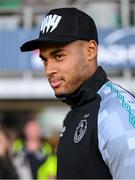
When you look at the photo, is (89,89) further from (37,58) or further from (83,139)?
(37,58)

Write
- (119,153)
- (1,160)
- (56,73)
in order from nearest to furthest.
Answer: (119,153), (56,73), (1,160)

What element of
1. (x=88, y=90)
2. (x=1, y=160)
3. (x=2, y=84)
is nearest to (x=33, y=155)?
(x=1, y=160)

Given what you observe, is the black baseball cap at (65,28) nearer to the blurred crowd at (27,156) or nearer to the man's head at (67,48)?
the man's head at (67,48)

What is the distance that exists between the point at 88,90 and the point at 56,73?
0.37ft

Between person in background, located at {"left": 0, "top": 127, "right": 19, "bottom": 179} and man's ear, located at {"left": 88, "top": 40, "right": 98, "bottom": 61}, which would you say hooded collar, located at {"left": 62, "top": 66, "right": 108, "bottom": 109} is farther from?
person in background, located at {"left": 0, "top": 127, "right": 19, "bottom": 179}

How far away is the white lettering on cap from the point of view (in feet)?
6.60

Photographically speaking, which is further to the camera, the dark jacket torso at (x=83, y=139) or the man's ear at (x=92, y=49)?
the man's ear at (x=92, y=49)

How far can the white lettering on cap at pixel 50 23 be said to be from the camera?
6.60 feet

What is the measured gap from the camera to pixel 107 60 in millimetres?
8758

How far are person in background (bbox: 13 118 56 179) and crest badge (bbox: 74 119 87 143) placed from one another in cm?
407

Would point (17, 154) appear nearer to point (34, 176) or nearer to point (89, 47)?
point (34, 176)

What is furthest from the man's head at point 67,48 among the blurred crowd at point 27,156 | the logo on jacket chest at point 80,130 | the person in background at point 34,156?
the person in background at point 34,156

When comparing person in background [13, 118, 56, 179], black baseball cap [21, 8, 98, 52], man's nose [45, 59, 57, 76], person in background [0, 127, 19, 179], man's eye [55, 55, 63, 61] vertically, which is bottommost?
person in background [13, 118, 56, 179]

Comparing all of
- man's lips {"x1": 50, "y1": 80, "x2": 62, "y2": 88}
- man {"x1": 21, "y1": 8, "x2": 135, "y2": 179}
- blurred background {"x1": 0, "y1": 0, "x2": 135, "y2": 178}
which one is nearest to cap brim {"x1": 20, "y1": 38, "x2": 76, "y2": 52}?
man {"x1": 21, "y1": 8, "x2": 135, "y2": 179}
